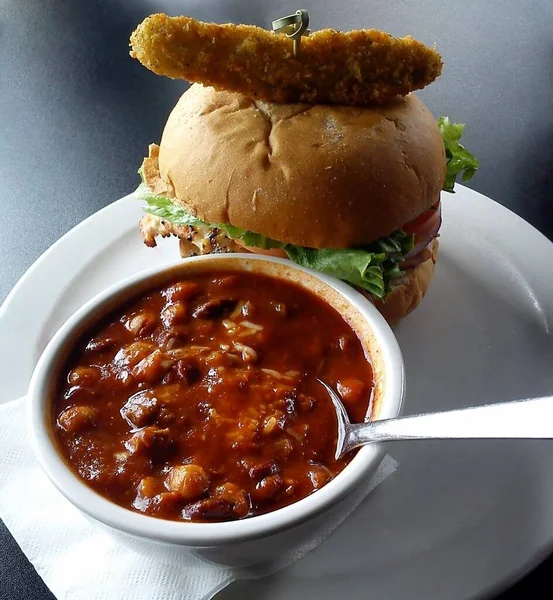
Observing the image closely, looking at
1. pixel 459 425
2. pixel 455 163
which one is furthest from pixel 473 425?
pixel 455 163

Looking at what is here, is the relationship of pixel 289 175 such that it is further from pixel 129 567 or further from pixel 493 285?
pixel 129 567

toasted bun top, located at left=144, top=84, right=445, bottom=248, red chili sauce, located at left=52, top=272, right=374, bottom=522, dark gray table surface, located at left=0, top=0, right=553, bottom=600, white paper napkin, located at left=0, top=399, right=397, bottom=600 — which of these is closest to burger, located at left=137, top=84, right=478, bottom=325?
toasted bun top, located at left=144, top=84, right=445, bottom=248

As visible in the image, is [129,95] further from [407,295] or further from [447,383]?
[447,383]

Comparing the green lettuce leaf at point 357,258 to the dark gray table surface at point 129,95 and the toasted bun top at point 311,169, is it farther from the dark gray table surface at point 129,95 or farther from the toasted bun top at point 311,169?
the dark gray table surface at point 129,95

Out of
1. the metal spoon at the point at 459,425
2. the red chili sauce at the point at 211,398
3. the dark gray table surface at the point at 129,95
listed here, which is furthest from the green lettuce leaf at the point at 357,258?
the dark gray table surface at the point at 129,95

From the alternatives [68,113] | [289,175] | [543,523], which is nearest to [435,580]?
[543,523]

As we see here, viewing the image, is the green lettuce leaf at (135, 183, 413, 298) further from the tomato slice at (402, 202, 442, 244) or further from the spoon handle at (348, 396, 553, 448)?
the spoon handle at (348, 396, 553, 448)
